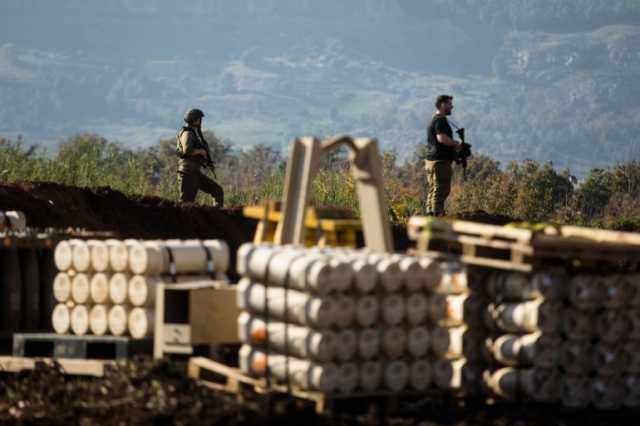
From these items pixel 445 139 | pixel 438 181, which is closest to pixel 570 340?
pixel 445 139

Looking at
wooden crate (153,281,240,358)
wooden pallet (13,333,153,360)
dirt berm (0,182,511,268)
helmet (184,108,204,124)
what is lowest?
wooden pallet (13,333,153,360)

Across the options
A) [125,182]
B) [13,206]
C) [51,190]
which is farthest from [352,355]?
[125,182]

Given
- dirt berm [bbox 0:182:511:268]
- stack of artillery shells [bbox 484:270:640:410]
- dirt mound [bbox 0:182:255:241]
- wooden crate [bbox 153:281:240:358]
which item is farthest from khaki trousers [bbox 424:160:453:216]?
stack of artillery shells [bbox 484:270:640:410]

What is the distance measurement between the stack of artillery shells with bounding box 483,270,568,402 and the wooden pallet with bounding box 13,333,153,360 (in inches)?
116

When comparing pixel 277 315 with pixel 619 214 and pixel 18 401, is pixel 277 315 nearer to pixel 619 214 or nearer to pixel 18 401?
pixel 18 401

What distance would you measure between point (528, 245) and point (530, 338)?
2.20 ft

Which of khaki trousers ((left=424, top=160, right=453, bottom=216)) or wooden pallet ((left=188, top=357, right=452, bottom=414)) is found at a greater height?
khaki trousers ((left=424, top=160, right=453, bottom=216))

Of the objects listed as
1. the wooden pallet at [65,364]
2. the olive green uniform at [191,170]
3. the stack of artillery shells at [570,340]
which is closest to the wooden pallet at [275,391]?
the stack of artillery shells at [570,340]

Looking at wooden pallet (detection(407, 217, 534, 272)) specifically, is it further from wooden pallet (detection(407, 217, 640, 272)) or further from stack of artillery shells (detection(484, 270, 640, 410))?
stack of artillery shells (detection(484, 270, 640, 410))

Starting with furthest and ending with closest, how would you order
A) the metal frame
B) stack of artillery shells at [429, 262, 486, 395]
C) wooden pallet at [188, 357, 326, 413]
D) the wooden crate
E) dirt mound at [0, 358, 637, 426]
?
the wooden crate → the metal frame → stack of artillery shells at [429, 262, 486, 395] → wooden pallet at [188, 357, 326, 413] → dirt mound at [0, 358, 637, 426]

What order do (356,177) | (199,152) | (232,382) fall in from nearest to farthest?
1. (232,382)
2. (356,177)
3. (199,152)

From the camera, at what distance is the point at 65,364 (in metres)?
11.0

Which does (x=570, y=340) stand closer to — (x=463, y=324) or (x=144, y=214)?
(x=463, y=324)

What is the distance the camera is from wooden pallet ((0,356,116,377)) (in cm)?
1077
